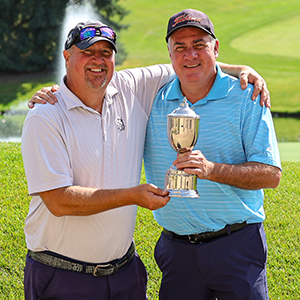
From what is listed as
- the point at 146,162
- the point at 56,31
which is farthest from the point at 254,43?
the point at 146,162

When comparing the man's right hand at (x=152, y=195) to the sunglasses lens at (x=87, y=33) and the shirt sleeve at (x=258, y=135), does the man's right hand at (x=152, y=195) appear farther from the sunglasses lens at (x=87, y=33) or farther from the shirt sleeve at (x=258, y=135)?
the sunglasses lens at (x=87, y=33)

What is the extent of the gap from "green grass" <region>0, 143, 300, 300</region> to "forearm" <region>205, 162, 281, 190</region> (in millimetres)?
1879

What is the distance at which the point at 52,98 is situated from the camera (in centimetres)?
304

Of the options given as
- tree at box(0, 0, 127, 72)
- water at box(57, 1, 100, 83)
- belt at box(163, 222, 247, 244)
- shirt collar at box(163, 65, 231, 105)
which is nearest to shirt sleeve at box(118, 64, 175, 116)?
shirt collar at box(163, 65, 231, 105)

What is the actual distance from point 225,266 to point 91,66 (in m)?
1.61

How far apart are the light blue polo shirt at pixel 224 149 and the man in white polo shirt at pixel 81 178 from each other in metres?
0.25

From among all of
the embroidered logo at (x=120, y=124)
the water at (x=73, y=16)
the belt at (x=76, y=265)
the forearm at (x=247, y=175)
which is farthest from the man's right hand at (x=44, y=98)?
the water at (x=73, y=16)

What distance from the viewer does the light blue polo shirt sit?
3057 millimetres

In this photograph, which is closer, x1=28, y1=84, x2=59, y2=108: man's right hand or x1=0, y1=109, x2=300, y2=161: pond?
x1=28, y1=84, x2=59, y2=108: man's right hand

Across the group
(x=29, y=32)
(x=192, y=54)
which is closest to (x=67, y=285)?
(x=192, y=54)

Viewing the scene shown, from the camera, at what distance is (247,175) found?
294 cm

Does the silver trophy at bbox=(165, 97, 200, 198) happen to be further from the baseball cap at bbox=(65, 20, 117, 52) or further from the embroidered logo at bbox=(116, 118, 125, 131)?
the baseball cap at bbox=(65, 20, 117, 52)

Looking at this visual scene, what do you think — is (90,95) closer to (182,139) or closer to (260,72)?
(182,139)

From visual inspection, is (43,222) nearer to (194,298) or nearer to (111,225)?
(111,225)
